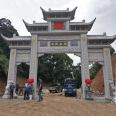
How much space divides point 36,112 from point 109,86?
838 cm

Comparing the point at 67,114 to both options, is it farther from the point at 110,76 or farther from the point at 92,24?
the point at 92,24

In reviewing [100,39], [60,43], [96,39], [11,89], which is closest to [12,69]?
[11,89]

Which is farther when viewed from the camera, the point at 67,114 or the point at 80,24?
the point at 80,24

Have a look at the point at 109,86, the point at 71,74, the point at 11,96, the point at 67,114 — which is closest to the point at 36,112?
the point at 67,114

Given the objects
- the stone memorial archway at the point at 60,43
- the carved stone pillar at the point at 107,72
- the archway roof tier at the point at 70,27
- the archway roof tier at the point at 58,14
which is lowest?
the carved stone pillar at the point at 107,72

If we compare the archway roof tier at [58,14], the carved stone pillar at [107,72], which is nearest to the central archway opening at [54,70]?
the archway roof tier at [58,14]

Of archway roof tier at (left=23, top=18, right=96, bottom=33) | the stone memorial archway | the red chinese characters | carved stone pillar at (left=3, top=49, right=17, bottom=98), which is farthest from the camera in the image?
the red chinese characters

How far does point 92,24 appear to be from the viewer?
679 inches

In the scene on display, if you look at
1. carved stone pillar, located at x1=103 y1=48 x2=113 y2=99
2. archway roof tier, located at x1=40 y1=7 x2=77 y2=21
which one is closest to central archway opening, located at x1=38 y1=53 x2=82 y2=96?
archway roof tier, located at x1=40 y1=7 x2=77 y2=21

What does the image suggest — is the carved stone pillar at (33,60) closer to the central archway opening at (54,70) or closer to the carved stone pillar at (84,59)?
the carved stone pillar at (84,59)

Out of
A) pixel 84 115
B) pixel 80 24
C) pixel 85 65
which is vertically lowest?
pixel 84 115

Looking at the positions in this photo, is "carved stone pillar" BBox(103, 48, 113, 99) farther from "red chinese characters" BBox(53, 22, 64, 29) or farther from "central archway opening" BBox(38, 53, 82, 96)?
"central archway opening" BBox(38, 53, 82, 96)

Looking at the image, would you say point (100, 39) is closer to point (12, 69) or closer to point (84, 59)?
point (84, 59)

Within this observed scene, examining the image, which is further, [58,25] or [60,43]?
[58,25]
